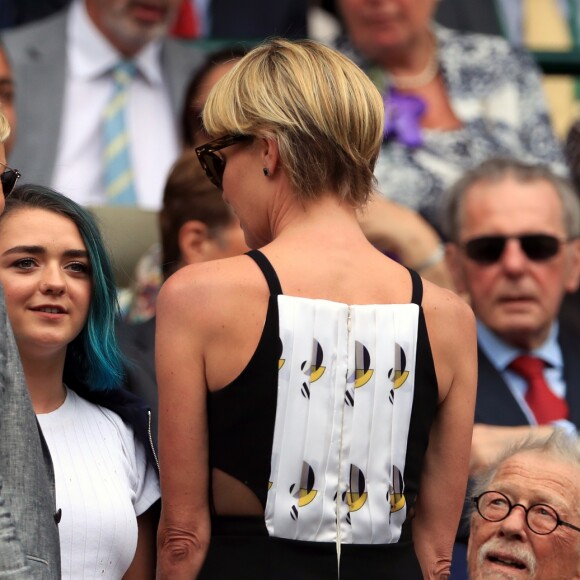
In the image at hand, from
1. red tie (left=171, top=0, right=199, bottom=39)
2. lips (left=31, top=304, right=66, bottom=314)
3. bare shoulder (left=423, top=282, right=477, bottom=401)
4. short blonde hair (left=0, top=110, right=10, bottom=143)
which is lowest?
bare shoulder (left=423, top=282, right=477, bottom=401)

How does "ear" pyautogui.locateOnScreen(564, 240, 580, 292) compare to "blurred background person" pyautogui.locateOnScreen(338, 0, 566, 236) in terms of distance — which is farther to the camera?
"blurred background person" pyautogui.locateOnScreen(338, 0, 566, 236)

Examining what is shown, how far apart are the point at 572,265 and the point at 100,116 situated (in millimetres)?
2157

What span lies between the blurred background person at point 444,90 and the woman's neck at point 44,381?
303 centimetres

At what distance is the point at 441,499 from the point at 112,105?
11.8 ft

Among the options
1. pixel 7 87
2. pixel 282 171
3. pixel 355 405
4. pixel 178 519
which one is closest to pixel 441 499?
pixel 355 405

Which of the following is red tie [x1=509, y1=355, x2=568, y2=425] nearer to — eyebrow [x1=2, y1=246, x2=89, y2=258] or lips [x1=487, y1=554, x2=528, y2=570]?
lips [x1=487, y1=554, x2=528, y2=570]

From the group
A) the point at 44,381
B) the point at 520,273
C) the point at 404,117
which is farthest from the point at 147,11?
the point at 44,381

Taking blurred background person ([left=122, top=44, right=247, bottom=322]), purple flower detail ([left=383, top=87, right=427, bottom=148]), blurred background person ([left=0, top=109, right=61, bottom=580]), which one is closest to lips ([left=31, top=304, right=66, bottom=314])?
blurred background person ([left=0, top=109, right=61, bottom=580])

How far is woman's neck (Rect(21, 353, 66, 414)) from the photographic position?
126 inches

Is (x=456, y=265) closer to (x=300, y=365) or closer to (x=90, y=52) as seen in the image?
(x=90, y=52)

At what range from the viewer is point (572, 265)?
5.46 m

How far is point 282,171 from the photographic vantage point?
9.21 ft

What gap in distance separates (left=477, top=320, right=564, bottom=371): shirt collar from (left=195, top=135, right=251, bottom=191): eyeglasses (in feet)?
7.73

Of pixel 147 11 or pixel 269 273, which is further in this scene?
pixel 147 11
